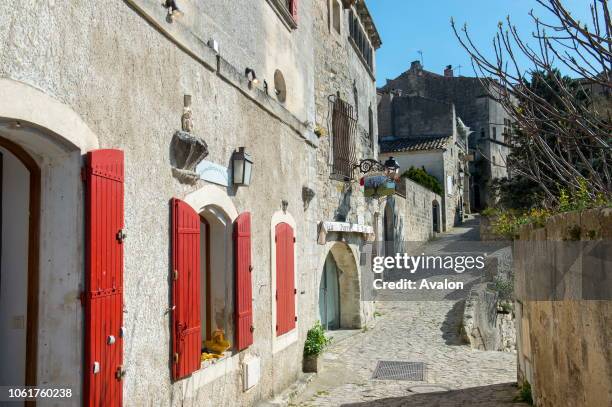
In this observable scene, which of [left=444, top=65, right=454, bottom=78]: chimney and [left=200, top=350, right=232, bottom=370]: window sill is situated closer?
[left=200, top=350, right=232, bottom=370]: window sill

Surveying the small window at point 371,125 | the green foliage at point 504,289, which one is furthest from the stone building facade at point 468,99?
the small window at point 371,125

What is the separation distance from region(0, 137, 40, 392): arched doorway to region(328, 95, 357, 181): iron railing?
768 cm

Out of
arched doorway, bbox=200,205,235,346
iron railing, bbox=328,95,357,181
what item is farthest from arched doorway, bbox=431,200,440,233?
arched doorway, bbox=200,205,235,346

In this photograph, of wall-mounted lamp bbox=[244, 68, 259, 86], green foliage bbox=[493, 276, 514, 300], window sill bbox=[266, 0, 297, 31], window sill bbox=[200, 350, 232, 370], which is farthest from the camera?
green foliage bbox=[493, 276, 514, 300]

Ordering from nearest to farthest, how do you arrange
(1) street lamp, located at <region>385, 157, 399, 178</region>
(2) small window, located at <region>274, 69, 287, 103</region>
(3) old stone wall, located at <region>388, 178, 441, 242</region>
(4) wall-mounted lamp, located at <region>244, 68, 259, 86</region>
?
1. (4) wall-mounted lamp, located at <region>244, 68, 259, 86</region>
2. (2) small window, located at <region>274, 69, 287, 103</region>
3. (1) street lamp, located at <region>385, 157, 399, 178</region>
4. (3) old stone wall, located at <region>388, 178, 441, 242</region>

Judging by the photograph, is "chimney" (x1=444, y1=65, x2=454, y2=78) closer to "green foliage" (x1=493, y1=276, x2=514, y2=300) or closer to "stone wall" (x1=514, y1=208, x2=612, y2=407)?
"green foliage" (x1=493, y1=276, x2=514, y2=300)

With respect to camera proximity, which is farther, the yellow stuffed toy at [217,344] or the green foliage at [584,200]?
the yellow stuffed toy at [217,344]

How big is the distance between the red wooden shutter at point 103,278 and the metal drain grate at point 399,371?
5.59 meters

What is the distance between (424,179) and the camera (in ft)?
92.6

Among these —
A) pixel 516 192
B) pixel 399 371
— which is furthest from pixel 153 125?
pixel 516 192

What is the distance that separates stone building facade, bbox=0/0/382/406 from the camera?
3545mm

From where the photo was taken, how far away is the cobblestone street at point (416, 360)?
736 cm

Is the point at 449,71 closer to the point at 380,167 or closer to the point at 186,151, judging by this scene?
the point at 380,167

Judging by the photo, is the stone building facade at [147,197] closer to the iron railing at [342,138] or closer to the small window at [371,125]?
the iron railing at [342,138]
